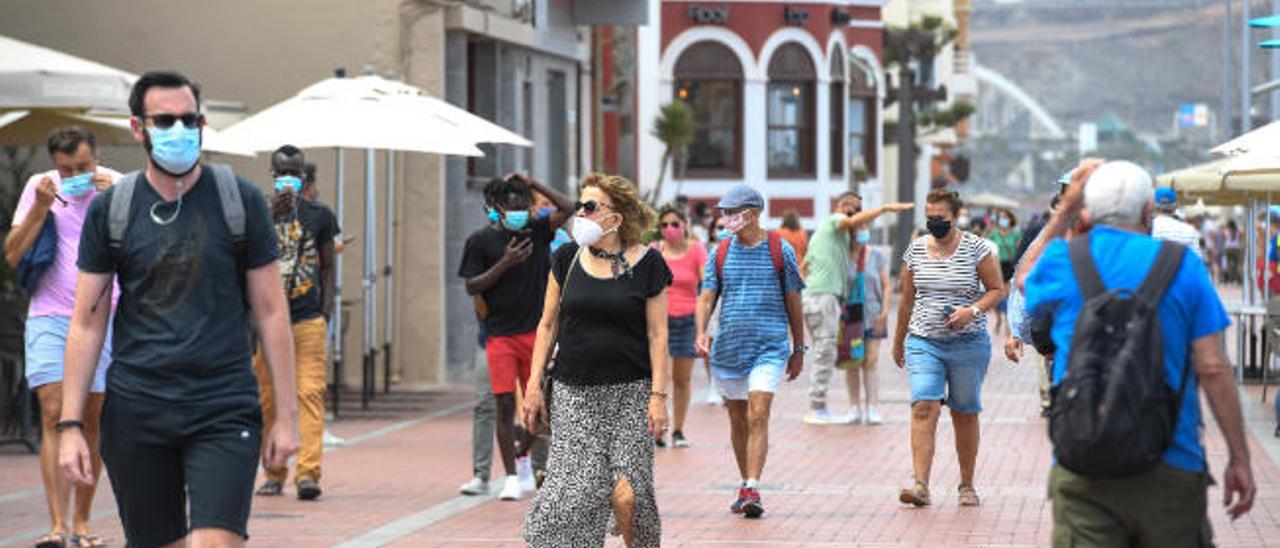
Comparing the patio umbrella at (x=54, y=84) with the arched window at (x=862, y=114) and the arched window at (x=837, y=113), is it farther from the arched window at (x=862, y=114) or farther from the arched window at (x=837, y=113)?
the arched window at (x=862, y=114)

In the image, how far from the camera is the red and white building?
46594mm

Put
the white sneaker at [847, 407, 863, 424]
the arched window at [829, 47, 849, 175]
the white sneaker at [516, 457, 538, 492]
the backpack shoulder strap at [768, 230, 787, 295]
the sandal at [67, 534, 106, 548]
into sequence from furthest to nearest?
the arched window at [829, 47, 849, 175], the white sneaker at [847, 407, 863, 424], the white sneaker at [516, 457, 538, 492], the backpack shoulder strap at [768, 230, 787, 295], the sandal at [67, 534, 106, 548]

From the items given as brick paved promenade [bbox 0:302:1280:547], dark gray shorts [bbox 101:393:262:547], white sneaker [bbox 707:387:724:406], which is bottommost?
white sneaker [bbox 707:387:724:406]

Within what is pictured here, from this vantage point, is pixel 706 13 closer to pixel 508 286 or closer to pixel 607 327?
pixel 508 286

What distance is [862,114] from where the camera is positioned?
54.6m

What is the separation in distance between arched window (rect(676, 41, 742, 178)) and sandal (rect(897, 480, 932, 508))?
33.7 meters

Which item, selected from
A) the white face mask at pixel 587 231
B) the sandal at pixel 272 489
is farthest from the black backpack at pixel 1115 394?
the sandal at pixel 272 489

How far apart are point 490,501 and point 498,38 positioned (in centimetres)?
1049

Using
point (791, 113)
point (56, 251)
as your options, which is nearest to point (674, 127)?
point (791, 113)

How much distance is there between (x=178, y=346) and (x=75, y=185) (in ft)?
13.0

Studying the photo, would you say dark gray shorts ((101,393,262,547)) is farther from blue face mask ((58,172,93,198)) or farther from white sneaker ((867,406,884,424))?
white sneaker ((867,406,884,424))

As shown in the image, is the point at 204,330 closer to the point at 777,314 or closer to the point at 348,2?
the point at 777,314

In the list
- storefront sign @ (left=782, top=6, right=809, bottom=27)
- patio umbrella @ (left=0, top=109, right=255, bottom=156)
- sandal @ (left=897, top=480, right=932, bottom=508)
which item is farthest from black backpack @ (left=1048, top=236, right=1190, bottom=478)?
storefront sign @ (left=782, top=6, right=809, bottom=27)

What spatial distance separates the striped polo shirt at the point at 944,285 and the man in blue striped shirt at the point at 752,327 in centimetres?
60
